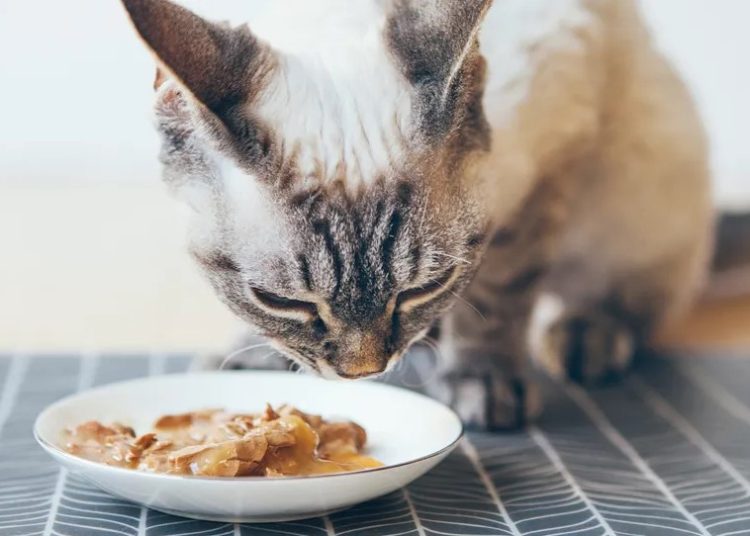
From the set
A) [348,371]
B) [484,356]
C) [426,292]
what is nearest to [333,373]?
[348,371]

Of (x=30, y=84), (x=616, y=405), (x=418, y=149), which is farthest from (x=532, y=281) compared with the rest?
(x=30, y=84)

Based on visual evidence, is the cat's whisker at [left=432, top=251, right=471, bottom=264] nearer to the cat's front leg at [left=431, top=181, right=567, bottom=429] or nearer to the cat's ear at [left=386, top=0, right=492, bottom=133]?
the cat's ear at [left=386, top=0, right=492, bottom=133]

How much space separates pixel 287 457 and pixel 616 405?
0.71m

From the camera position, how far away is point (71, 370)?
1.78m

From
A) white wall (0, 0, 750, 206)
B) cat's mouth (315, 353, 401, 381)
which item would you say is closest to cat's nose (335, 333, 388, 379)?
cat's mouth (315, 353, 401, 381)

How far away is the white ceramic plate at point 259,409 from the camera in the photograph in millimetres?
1078

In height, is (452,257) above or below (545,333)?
above

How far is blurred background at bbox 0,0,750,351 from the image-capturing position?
91.0 inches

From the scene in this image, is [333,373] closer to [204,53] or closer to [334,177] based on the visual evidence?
[334,177]

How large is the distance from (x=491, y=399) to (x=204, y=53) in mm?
734

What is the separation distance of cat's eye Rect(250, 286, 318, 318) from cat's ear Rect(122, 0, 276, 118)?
8.1 inches

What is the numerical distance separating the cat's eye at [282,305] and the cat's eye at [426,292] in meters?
0.10

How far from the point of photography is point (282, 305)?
1.20 meters

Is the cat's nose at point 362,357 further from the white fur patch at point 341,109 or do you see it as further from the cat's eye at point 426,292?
the white fur patch at point 341,109
